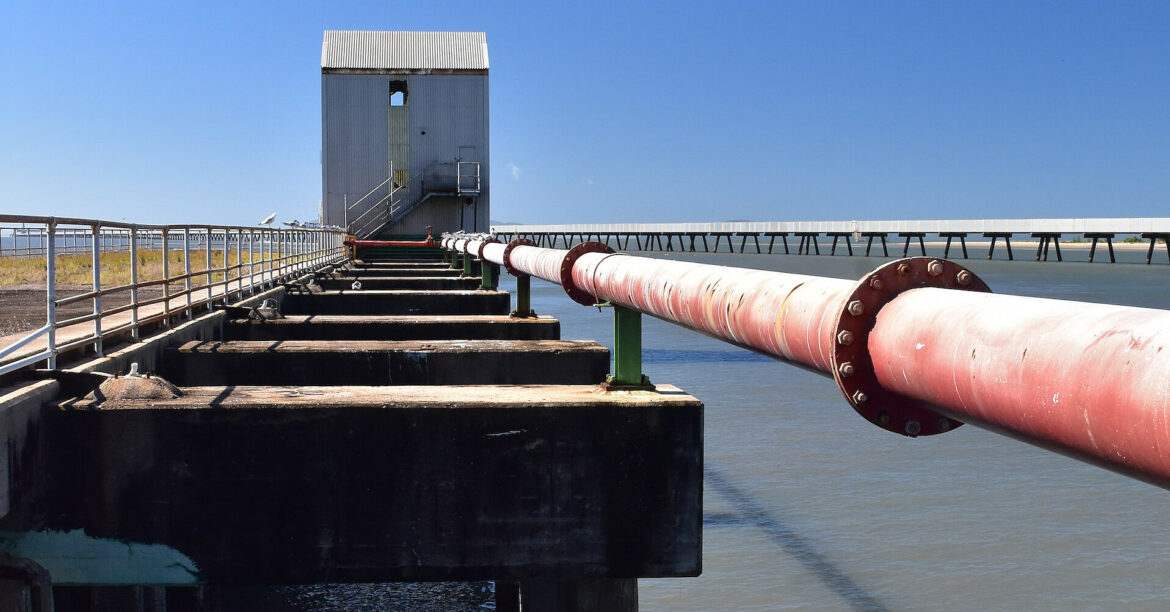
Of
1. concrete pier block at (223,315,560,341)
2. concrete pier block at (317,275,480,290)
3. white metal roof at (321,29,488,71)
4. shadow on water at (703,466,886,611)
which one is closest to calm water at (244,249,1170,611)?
shadow on water at (703,466,886,611)

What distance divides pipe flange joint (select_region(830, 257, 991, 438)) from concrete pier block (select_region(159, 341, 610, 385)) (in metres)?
7.11

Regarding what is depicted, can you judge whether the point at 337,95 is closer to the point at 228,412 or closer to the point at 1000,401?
the point at 228,412

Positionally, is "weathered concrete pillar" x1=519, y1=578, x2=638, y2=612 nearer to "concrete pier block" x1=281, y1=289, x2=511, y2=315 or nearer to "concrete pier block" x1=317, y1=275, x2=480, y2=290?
"concrete pier block" x1=281, y1=289, x2=511, y2=315

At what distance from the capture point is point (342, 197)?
3928cm

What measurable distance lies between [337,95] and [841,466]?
1055 inches

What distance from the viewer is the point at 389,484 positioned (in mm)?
6395

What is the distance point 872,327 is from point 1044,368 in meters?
0.77

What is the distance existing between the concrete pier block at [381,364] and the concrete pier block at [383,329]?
2315mm

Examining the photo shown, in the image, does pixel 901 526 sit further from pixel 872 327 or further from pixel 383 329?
pixel 872 327

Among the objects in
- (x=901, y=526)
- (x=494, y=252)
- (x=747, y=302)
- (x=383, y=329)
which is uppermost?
(x=494, y=252)

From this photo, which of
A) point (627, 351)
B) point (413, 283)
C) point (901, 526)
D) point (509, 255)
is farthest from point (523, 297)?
point (413, 283)

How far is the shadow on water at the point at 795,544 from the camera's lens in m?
10.9

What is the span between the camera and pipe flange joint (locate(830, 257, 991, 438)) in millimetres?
2738

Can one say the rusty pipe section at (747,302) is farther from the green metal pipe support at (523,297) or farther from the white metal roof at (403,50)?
the white metal roof at (403,50)
